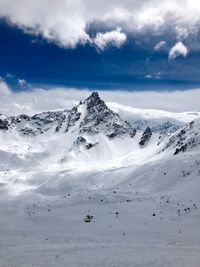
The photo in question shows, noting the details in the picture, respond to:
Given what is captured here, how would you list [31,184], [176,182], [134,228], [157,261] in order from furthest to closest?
[31,184] → [176,182] → [134,228] → [157,261]

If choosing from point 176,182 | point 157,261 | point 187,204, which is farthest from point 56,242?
point 176,182

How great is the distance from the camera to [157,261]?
66.8 feet

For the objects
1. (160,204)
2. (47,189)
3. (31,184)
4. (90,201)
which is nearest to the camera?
(160,204)

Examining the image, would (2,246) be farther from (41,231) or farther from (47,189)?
(47,189)

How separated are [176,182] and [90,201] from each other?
1768cm

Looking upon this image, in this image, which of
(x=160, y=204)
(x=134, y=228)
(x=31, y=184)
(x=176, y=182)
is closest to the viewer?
(x=134, y=228)

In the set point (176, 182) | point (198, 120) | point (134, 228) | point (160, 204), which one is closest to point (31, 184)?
point (198, 120)

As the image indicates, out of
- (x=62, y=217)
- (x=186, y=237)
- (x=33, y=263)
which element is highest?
(x=62, y=217)

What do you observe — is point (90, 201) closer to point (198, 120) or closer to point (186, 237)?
point (186, 237)

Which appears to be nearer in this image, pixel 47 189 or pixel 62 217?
pixel 62 217

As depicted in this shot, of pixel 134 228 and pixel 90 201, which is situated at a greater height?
pixel 90 201

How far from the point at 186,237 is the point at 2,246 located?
13220mm

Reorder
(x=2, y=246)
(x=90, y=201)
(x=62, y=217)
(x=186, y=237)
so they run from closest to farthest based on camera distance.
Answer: (x=2, y=246), (x=186, y=237), (x=62, y=217), (x=90, y=201)

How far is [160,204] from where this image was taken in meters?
44.2
